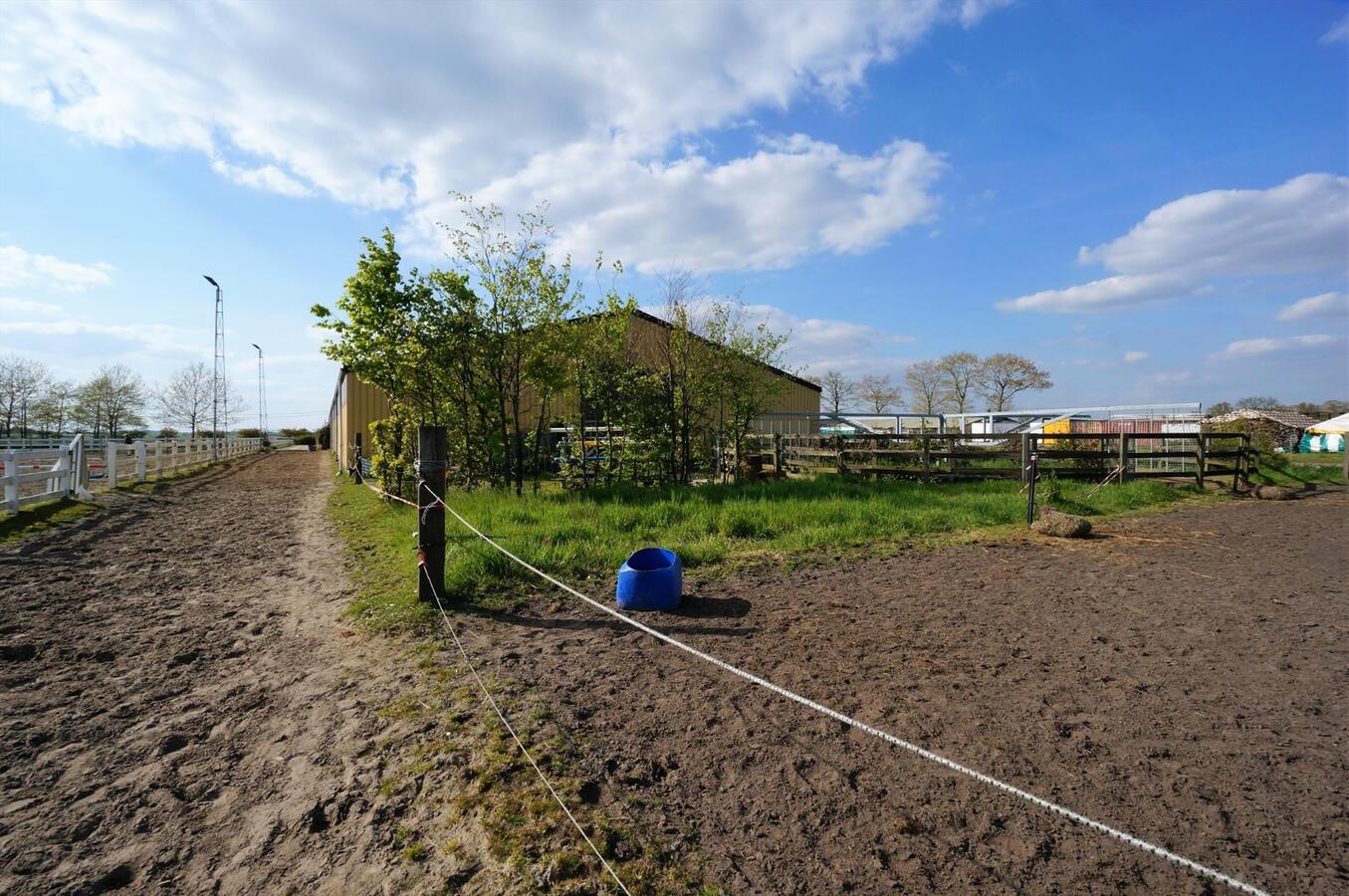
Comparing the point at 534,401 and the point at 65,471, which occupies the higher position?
the point at 534,401

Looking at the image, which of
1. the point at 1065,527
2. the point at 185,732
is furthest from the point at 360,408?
the point at 1065,527

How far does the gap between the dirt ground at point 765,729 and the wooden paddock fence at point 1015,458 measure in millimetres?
7588

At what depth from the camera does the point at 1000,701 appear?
11.6ft

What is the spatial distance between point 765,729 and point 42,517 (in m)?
12.6

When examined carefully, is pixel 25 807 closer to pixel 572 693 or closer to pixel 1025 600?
pixel 572 693

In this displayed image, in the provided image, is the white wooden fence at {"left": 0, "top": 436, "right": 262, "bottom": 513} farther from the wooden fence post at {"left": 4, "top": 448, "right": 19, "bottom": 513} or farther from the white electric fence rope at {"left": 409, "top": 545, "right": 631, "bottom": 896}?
the white electric fence rope at {"left": 409, "top": 545, "right": 631, "bottom": 896}

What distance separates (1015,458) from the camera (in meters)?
15.5

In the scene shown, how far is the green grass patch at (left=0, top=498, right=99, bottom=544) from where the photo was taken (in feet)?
29.3

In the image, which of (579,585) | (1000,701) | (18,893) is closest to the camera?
(18,893)

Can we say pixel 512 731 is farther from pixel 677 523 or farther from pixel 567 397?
pixel 567 397

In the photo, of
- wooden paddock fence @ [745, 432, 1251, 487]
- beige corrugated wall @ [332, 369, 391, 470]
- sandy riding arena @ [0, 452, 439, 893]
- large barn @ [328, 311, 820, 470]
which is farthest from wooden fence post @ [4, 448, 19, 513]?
beige corrugated wall @ [332, 369, 391, 470]

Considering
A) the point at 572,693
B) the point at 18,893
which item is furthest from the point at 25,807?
the point at 572,693

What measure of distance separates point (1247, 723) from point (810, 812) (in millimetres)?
2484

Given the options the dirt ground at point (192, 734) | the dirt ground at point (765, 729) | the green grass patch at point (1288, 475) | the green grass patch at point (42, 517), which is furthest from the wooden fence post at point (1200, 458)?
the green grass patch at point (42, 517)
